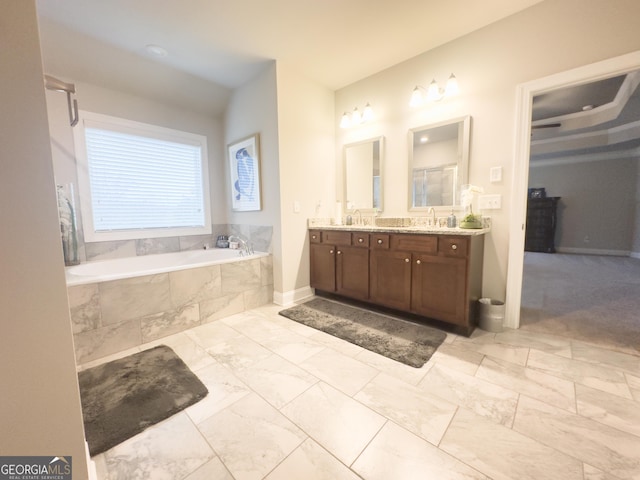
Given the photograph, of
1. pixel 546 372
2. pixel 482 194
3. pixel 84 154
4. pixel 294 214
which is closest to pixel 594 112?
pixel 482 194

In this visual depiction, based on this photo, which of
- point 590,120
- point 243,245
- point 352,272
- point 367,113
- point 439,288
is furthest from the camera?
point 590,120

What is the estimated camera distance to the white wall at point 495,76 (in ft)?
5.85

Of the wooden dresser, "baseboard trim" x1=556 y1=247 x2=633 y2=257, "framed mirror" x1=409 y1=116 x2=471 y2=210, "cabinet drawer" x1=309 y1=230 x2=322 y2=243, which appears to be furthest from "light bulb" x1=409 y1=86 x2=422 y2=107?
"baseboard trim" x1=556 y1=247 x2=633 y2=257

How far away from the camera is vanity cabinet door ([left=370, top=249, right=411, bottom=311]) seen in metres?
2.32

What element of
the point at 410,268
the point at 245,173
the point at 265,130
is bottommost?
the point at 410,268

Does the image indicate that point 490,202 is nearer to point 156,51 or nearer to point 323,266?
point 323,266

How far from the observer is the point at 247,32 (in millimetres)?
2195

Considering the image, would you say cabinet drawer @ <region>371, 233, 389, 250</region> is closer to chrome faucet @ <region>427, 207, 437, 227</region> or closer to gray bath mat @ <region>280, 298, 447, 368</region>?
chrome faucet @ <region>427, 207, 437, 227</region>

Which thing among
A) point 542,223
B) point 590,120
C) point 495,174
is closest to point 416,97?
point 495,174

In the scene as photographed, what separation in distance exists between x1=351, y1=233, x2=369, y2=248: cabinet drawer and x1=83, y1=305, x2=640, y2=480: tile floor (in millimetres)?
1056

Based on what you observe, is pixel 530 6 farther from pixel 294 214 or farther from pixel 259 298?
pixel 259 298

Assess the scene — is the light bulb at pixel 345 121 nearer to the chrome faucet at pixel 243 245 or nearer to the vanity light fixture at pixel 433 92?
the vanity light fixture at pixel 433 92

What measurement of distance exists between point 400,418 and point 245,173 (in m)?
2.90

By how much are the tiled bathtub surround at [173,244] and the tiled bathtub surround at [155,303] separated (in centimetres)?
→ 36
